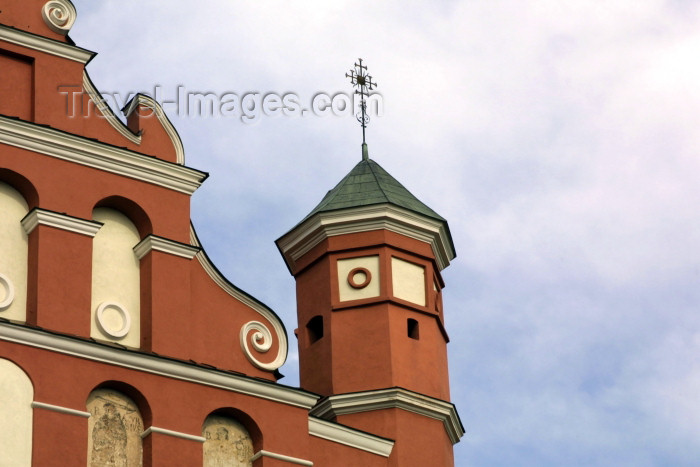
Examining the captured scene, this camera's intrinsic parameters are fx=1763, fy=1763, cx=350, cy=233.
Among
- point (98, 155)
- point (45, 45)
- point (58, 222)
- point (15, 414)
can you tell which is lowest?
point (15, 414)

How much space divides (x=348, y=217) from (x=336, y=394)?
228cm

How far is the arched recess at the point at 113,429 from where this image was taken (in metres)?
17.4

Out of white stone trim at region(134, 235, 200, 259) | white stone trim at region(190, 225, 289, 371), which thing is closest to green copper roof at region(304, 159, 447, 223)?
white stone trim at region(190, 225, 289, 371)

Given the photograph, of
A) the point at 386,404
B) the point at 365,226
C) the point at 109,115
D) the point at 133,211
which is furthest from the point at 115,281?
the point at 365,226

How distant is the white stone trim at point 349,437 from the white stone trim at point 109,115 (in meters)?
3.68

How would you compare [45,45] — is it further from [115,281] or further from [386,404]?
[386,404]

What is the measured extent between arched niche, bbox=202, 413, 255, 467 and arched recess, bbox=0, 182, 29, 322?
2.26 metres

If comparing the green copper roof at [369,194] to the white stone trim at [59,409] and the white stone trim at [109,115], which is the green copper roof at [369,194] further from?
the white stone trim at [59,409]

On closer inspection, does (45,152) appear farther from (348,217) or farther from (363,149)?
(363,149)

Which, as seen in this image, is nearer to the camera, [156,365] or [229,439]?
[156,365]

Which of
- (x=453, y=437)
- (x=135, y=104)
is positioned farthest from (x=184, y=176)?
(x=453, y=437)

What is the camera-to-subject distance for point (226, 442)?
18.4 metres

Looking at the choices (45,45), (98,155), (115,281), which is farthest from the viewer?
(45,45)

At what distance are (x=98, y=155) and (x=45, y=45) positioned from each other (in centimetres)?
141
